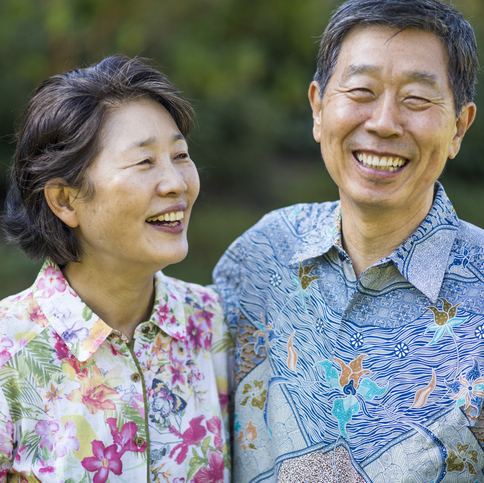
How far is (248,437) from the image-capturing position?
266 cm

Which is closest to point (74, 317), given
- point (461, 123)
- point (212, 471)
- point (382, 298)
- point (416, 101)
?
point (212, 471)

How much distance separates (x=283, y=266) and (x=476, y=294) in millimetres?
796

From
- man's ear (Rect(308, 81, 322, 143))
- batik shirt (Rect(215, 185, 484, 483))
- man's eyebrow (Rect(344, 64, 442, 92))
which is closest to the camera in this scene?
batik shirt (Rect(215, 185, 484, 483))

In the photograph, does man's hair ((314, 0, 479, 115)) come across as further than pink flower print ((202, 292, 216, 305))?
No

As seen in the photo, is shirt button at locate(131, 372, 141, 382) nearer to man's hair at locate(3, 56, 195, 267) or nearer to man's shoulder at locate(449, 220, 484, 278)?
man's hair at locate(3, 56, 195, 267)

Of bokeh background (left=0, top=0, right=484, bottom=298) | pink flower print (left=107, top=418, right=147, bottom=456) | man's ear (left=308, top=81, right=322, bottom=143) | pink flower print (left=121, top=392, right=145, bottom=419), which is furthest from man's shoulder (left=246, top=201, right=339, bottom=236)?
bokeh background (left=0, top=0, right=484, bottom=298)

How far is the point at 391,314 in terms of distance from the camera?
2436mm

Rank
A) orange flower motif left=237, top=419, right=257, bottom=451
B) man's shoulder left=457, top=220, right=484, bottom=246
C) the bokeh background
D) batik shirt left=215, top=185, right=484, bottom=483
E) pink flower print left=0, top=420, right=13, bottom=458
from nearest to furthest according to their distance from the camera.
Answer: pink flower print left=0, top=420, right=13, bottom=458 < batik shirt left=215, top=185, right=484, bottom=483 < man's shoulder left=457, top=220, right=484, bottom=246 < orange flower motif left=237, top=419, right=257, bottom=451 < the bokeh background

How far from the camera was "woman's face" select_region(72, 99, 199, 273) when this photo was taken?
7.84 ft

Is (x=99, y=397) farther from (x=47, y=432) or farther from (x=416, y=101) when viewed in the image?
(x=416, y=101)

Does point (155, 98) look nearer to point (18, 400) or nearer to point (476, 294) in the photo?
point (18, 400)

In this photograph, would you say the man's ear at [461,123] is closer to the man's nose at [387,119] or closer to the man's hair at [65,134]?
the man's nose at [387,119]

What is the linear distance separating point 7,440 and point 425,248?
1614 millimetres

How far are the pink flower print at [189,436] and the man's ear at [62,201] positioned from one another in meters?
0.86
